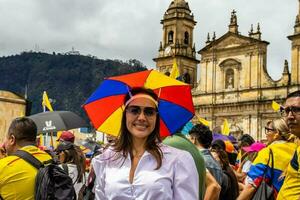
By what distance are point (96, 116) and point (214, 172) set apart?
173cm

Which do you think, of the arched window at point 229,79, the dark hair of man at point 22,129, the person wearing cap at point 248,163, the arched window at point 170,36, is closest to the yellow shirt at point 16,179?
the dark hair of man at point 22,129

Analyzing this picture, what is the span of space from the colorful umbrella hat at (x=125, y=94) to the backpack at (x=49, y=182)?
0.47m

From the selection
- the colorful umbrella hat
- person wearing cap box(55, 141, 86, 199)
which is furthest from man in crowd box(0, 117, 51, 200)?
person wearing cap box(55, 141, 86, 199)

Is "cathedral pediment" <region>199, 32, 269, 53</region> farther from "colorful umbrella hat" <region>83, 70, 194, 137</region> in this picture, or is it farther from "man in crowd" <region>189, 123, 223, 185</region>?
"colorful umbrella hat" <region>83, 70, 194, 137</region>

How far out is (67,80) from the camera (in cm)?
13550

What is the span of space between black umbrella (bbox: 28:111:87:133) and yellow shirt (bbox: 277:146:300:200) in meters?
5.19

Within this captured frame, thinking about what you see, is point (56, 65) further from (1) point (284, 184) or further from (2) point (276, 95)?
(1) point (284, 184)

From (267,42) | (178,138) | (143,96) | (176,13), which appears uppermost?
(176,13)

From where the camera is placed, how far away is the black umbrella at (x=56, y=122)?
862 cm

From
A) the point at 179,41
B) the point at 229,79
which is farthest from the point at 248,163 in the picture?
the point at 179,41

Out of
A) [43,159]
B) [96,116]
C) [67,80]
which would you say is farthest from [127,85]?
[67,80]

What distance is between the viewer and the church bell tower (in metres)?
40.1

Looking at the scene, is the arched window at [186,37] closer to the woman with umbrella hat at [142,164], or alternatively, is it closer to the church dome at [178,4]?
the church dome at [178,4]

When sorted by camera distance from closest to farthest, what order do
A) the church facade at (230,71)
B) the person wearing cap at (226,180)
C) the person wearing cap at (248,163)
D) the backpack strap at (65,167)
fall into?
the person wearing cap at (226,180) < the backpack strap at (65,167) < the person wearing cap at (248,163) < the church facade at (230,71)
